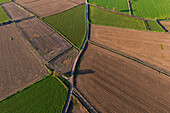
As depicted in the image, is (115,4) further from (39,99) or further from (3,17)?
(39,99)

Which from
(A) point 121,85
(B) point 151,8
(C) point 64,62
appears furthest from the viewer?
(B) point 151,8

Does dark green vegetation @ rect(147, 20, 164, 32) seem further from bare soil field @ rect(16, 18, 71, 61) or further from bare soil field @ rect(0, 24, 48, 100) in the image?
bare soil field @ rect(0, 24, 48, 100)

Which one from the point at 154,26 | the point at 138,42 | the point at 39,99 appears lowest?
the point at 39,99

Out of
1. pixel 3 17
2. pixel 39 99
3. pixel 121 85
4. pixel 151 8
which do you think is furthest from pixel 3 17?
pixel 151 8

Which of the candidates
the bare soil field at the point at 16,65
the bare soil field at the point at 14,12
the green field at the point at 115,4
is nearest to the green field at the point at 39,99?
the bare soil field at the point at 16,65

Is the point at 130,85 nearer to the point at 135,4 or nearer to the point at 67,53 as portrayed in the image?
the point at 67,53

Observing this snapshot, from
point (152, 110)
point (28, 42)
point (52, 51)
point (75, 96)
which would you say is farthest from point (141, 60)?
point (28, 42)

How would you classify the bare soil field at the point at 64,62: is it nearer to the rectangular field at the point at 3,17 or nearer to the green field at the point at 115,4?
the rectangular field at the point at 3,17
